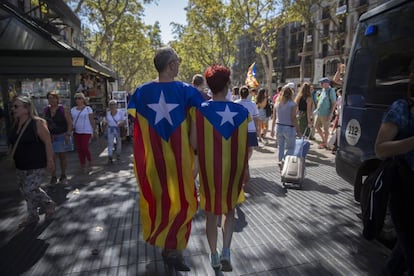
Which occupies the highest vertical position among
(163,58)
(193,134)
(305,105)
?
(163,58)

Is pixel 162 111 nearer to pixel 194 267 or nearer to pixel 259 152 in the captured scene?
pixel 194 267

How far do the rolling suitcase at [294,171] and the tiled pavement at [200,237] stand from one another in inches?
6.8

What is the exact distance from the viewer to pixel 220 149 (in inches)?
103

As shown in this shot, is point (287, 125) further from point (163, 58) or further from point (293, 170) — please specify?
point (163, 58)

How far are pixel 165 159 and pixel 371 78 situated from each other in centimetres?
252

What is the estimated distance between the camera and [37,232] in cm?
377

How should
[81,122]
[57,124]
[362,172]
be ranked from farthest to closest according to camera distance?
[81,122]
[57,124]
[362,172]

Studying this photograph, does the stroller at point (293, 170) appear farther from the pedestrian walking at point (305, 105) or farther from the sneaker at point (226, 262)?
the sneaker at point (226, 262)

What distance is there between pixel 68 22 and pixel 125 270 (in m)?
11.5

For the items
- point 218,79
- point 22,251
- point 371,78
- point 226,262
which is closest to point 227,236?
point 226,262

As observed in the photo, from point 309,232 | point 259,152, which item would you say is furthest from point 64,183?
point 259,152

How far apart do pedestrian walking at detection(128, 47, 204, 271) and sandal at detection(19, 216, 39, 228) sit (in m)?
2.03

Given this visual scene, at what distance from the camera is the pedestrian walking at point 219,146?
2613 mm

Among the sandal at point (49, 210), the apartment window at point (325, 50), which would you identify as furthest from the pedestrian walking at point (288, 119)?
the apartment window at point (325, 50)
